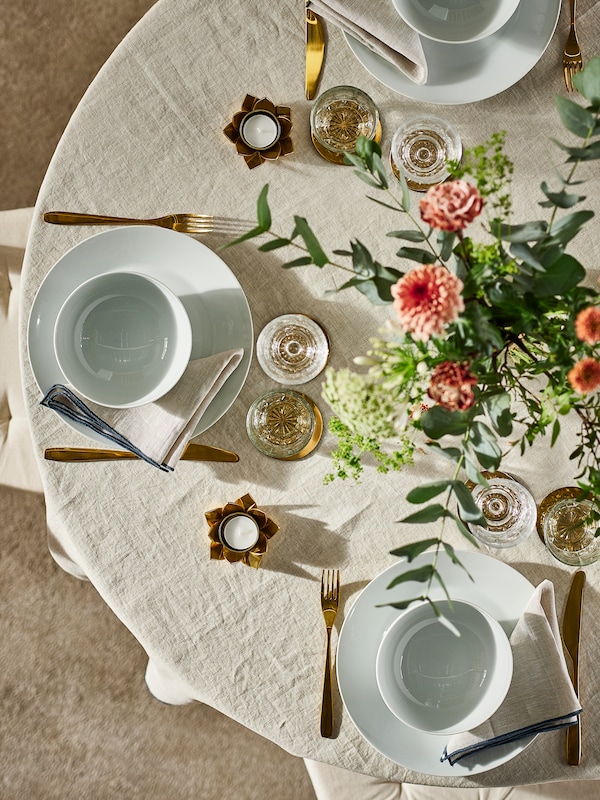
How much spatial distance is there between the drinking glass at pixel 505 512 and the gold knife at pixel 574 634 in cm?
11

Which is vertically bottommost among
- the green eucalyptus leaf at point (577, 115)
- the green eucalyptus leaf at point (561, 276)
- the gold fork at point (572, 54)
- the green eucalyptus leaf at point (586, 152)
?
the green eucalyptus leaf at point (561, 276)

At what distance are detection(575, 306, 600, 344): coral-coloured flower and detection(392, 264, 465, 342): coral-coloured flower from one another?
0.12m

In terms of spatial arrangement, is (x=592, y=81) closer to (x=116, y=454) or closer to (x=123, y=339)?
(x=123, y=339)

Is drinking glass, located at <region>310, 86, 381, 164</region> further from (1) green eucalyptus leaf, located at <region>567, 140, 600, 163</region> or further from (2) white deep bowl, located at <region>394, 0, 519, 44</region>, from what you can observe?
(1) green eucalyptus leaf, located at <region>567, 140, 600, 163</region>

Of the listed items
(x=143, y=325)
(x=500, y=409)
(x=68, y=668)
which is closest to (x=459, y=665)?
(x=500, y=409)

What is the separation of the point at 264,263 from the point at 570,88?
21.7 inches

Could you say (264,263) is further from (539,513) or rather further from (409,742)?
(409,742)

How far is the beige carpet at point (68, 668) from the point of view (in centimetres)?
199

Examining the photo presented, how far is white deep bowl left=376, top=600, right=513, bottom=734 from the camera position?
0.99 metres

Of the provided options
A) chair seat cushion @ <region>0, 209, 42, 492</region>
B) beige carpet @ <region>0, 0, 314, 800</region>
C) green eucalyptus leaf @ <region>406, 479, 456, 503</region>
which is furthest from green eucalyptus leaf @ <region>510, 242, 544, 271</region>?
beige carpet @ <region>0, 0, 314, 800</region>

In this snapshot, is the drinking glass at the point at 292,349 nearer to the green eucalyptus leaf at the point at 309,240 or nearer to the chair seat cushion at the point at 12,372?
the green eucalyptus leaf at the point at 309,240

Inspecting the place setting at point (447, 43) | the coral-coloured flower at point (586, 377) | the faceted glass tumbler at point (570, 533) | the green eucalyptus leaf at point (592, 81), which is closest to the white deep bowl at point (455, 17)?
the place setting at point (447, 43)

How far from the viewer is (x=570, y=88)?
1.10 m

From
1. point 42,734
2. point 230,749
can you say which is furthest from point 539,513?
point 42,734
